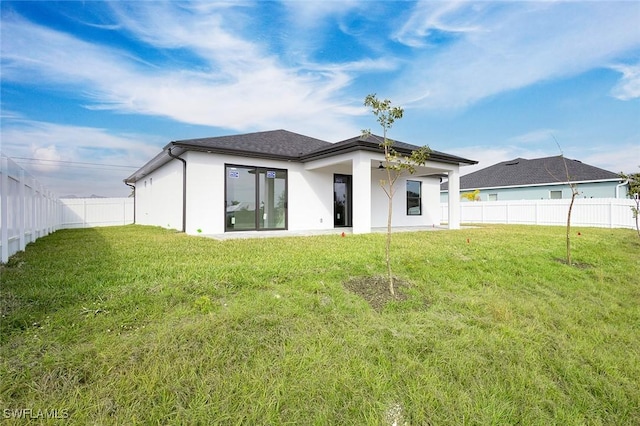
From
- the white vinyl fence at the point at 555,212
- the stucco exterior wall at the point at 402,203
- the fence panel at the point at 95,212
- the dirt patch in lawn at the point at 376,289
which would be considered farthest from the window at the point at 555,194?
the fence panel at the point at 95,212

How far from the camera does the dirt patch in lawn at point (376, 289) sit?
3730 mm

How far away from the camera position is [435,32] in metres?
9.38

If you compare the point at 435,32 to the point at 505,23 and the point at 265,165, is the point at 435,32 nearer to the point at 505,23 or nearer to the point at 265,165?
the point at 505,23

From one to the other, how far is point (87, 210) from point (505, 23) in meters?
21.2

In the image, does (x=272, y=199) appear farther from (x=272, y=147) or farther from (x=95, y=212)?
(x=95, y=212)

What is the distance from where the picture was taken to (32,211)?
7.59 meters

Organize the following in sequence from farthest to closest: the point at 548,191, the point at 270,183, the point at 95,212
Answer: the point at 548,191 → the point at 95,212 → the point at 270,183

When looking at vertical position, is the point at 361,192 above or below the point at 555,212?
above

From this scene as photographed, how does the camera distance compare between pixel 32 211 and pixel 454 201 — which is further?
pixel 454 201

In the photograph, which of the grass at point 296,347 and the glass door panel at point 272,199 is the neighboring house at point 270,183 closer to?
the glass door panel at point 272,199

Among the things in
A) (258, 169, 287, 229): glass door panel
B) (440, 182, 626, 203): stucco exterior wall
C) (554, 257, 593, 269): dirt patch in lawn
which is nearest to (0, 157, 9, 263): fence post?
(258, 169, 287, 229): glass door panel

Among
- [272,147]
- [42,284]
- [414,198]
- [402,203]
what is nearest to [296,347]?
[42,284]

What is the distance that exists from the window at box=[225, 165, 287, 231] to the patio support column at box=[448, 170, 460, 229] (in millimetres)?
7054

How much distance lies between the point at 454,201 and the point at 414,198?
2.80 metres
